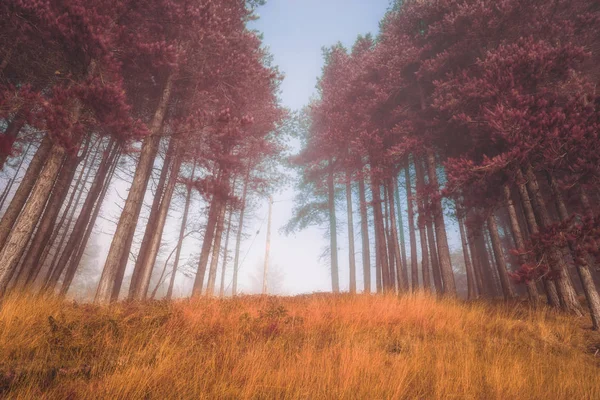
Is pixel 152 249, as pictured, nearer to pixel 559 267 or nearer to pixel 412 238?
pixel 559 267

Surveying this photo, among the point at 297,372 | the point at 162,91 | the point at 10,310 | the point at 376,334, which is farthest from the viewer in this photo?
the point at 162,91

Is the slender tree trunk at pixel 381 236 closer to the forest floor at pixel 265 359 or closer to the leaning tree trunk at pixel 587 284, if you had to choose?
the forest floor at pixel 265 359

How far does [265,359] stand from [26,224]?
250 inches

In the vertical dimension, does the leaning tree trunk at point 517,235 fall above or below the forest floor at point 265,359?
above

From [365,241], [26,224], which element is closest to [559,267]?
[365,241]

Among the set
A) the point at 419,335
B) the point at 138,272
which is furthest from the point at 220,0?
the point at 419,335

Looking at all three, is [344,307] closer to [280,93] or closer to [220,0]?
[220,0]

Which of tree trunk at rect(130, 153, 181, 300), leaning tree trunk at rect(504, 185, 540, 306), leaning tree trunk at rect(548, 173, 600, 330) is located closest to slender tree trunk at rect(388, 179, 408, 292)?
leaning tree trunk at rect(504, 185, 540, 306)

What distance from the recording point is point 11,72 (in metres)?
8.23

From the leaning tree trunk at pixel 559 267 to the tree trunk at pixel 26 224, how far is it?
12126 millimetres

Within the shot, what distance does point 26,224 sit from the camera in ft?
18.0

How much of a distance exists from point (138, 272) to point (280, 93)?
35.7 ft

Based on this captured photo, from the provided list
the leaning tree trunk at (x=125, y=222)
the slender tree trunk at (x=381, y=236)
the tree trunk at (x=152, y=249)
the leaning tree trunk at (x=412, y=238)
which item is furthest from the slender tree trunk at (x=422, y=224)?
the tree trunk at (x=152, y=249)

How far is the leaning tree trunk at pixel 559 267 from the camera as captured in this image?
6227 mm
